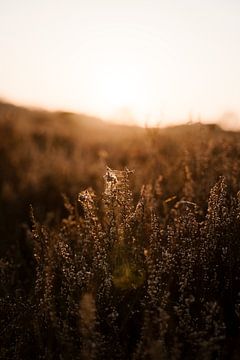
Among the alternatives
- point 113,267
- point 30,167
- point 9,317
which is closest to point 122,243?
point 113,267

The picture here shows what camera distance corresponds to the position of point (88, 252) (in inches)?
104

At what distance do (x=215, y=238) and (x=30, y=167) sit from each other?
5.14m

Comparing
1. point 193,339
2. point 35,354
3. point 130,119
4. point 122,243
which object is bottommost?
point 35,354

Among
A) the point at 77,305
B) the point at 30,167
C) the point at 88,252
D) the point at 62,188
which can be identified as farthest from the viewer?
the point at 30,167

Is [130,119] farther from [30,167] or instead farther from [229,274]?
[229,274]

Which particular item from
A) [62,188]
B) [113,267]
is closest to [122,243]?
[113,267]

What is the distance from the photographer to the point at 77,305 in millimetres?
2227

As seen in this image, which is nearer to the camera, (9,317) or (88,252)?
(9,317)

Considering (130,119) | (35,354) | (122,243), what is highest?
(130,119)

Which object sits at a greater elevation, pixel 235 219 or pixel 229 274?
pixel 235 219

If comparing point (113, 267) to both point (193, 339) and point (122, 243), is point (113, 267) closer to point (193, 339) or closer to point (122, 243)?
point (122, 243)

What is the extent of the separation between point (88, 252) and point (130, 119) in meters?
3.82

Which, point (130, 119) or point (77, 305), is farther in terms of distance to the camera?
point (130, 119)

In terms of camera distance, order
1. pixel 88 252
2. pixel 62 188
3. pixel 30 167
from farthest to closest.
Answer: pixel 30 167
pixel 62 188
pixel 88 252
